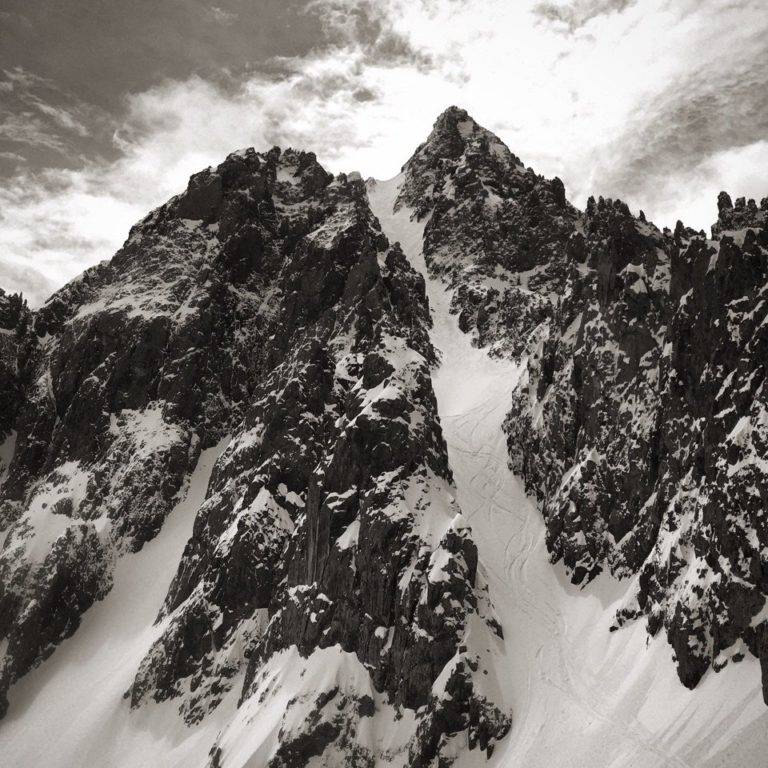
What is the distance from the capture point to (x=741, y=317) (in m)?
45.7

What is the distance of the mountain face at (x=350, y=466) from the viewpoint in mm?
45594

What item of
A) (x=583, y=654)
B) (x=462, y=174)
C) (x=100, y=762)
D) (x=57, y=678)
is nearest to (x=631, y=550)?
(x=583, y=654)

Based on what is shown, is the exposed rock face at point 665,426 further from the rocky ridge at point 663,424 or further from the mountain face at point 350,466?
the mountain face at point 350,466

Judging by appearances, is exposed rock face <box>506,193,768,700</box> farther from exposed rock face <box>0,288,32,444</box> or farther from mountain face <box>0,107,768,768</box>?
exposed rock face <box>0,288,32,444</box>

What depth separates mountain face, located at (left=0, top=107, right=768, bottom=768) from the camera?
4559cm

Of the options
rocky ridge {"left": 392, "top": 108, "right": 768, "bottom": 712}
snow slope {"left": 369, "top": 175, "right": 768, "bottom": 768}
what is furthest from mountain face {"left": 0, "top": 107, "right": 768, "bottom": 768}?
snow slope {"left": 369, "top": 175, "right": 768, "bottom": 768}

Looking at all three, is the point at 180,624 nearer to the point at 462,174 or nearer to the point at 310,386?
the point at 310,386

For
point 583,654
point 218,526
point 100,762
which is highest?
point 218,526

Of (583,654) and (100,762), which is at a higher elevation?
(100,762)

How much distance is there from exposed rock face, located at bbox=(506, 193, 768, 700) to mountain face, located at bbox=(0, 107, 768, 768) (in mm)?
222

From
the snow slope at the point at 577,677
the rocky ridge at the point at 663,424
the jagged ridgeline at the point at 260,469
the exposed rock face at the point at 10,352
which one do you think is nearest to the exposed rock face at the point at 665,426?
the rocky ridge at the point at 663,424

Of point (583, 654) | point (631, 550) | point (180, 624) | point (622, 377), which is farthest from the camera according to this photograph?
point (180, 624)

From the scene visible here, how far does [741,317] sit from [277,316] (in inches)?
2598

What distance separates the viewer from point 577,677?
155 ft
